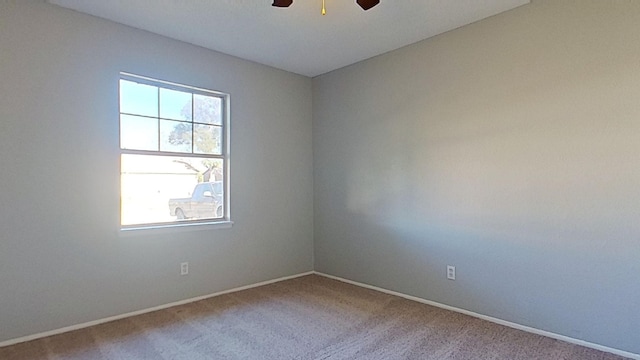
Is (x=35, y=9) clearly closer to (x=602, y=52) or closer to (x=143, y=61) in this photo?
(x=143, y=61)

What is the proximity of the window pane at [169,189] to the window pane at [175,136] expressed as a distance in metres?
0.10

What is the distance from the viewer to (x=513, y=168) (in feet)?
9.01

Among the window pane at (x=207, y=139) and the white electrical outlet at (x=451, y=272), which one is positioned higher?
the window pane at (x=207, y=139)

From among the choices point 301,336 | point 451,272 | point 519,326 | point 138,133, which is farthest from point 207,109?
point 519,326

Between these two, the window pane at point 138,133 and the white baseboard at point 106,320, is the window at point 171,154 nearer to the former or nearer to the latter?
the window pane at point 138,133

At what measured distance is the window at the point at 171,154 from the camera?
10.1ft

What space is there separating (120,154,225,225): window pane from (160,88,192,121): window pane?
413mm

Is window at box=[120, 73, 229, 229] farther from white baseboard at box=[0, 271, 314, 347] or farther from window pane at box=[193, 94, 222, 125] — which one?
white baseboard at box=[0, 271, 314, 347]

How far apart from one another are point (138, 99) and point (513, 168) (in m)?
3.29

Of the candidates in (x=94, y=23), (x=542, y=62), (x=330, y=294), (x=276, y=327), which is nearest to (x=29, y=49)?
(x=94, y=23)

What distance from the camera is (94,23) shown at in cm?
285

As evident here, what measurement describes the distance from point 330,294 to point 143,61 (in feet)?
9.43

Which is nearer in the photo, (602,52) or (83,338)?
(602,52)

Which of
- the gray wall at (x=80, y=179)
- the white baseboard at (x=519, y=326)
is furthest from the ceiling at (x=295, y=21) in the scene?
the white baseboard at (x=519, y=326)
